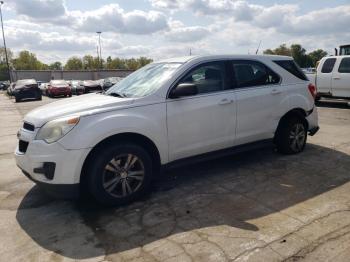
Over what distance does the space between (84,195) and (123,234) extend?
0.98 m

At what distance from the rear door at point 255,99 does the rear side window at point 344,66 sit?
8229mm

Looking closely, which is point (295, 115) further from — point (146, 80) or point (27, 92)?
point (27, 92)

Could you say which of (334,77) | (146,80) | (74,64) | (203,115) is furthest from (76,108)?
(74,64)

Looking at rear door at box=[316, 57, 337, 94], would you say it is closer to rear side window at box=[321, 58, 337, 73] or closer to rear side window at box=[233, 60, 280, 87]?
rear side window at box=[321, 58, 337, 73]

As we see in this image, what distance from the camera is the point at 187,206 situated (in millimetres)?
4234

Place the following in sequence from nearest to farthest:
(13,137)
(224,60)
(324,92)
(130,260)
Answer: (130,260) < (224,60) < (13,137) < (324,92)

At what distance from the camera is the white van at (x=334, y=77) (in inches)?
495

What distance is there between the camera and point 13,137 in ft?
30.7

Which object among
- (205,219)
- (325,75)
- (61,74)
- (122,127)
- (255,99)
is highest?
(61,74)

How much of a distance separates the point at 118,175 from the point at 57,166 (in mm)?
708

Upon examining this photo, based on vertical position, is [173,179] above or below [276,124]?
below

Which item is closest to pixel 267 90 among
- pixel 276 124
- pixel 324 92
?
pixel 276 124

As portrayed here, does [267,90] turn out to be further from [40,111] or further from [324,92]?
[324,92]

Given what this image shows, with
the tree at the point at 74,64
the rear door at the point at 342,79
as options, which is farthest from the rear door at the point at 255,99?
the tree at the point at 74,64
